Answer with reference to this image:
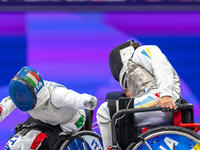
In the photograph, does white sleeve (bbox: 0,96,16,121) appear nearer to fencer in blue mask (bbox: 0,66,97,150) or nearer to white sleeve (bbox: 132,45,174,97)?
fencer in blue mask (bbox: 0,66,97,150)

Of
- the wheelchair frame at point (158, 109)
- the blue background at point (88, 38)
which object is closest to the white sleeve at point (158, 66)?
the wheelchair frame at point (158, 109)

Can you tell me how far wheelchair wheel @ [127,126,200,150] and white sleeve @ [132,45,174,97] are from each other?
9.7 inches

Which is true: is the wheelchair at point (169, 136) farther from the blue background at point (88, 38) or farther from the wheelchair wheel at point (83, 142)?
the blue background at point (88, 38)

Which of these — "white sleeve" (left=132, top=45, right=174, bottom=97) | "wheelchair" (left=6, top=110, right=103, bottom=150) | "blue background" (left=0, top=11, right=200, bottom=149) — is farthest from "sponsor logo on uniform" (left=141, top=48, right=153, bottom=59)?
"blue background" (left=0, top=11, right=200, bottom=149)

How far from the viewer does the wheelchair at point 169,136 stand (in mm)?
1914

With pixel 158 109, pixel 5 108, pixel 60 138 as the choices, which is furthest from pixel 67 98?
pixel 158 109

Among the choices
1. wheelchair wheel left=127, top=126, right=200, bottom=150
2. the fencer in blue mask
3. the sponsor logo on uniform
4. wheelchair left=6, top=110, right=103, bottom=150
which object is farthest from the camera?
wheelchair left=6, top=110, right=103, bottom=150

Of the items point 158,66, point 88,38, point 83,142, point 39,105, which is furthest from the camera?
point 88,38

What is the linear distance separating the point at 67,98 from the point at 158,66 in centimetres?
79

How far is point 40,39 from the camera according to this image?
13.5 ft

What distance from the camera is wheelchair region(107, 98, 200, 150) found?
1914 mm

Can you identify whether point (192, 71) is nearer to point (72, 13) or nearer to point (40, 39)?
point (72, 13)

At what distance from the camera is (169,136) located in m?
1.95

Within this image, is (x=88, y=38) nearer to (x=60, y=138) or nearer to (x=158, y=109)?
(x=60, y=138)
